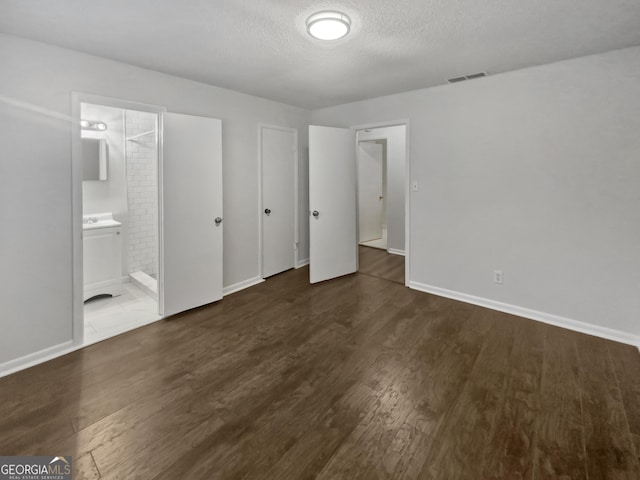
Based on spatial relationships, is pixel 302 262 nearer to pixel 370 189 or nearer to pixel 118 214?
pixel 118 214

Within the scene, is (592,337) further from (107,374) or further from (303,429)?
(107,374)

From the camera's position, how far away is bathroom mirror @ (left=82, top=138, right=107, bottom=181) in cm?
385

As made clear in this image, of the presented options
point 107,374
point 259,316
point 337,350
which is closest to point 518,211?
point 337,350

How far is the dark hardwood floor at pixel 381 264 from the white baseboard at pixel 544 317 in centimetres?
63

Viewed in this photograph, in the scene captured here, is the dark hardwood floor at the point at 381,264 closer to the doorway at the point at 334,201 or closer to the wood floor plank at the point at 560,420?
the doorway at the point at 334,201

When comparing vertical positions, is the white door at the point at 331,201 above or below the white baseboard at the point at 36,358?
above

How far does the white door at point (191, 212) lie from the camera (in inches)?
126

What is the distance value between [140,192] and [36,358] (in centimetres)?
247

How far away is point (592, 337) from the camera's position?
2805mm

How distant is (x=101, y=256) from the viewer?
3721mm

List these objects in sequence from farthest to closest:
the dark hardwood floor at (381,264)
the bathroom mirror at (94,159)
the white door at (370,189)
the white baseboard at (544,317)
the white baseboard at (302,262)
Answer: the white door at (370,189), the white baseboard at (302,262), the dark hardwood floor at (381,264), the bathroom mirror at (94,159), the white baseboard at (544,317)

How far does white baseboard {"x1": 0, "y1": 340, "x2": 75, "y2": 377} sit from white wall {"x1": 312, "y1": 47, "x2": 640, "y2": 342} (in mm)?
3663

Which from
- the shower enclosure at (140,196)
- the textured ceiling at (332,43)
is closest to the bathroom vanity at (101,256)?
the shower enclosure at (140,196)

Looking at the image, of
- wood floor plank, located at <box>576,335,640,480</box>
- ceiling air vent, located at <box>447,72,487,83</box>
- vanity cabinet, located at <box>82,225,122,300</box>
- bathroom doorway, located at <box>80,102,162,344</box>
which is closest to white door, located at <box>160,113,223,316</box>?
bathroom doorway, located at <box>80,102,162,344</box>
